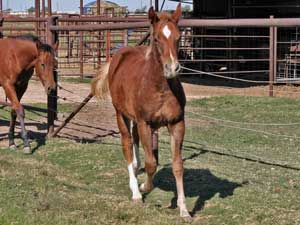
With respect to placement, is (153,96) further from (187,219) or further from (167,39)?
(187,219)

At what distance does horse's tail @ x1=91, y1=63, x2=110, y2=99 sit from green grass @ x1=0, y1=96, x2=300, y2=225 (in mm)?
990

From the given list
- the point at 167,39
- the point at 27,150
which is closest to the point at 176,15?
the point at 167,39

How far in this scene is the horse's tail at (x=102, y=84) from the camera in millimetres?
7531

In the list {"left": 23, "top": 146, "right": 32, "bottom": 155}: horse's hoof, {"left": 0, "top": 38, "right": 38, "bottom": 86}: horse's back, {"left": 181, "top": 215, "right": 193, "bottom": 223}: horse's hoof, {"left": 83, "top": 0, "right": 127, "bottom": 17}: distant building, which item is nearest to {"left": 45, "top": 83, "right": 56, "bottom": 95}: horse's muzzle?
{"left": 0, "top": 38, "right": 38, "bottom": 86}: horse's back

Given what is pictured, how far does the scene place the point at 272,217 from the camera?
5633mm

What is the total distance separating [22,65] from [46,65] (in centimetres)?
52

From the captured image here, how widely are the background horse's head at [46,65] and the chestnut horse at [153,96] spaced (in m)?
2.40

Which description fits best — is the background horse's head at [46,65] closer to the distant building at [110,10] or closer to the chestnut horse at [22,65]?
the chestnut horse at [22,65]

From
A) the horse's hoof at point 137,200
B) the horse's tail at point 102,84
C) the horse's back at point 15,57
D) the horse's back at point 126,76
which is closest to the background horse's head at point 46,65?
the horse's back at point 15,57

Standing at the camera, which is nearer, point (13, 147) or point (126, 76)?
point (126, 76)

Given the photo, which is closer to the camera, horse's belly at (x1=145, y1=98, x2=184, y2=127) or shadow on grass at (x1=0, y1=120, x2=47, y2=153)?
horse's belly at (x1=145, y1=98, x2=184, y2=127)

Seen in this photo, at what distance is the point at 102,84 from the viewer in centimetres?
756

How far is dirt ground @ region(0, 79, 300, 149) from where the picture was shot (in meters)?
10.8

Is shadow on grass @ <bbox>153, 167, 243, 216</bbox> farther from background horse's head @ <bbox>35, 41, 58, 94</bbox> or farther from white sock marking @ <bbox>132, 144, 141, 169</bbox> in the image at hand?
background horse's head @ <bbox>35, 41, 58, 94</bbox>
